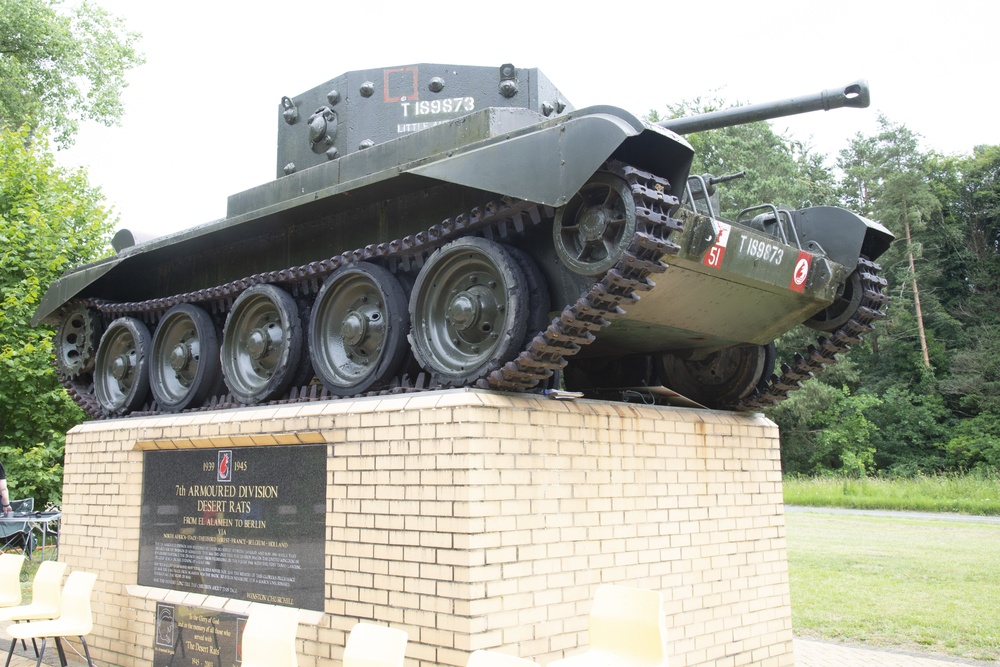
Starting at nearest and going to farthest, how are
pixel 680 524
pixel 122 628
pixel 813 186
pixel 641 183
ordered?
pixel 641 183 → pixel 680 524 → pixel 122 628 → pixel 813 186

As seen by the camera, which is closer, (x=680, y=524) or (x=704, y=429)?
(x=680, y=524)

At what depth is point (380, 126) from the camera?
23.9ft

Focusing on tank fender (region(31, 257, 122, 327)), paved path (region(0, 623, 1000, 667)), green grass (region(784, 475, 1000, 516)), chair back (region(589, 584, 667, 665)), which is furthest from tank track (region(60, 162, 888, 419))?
green grass (region(784, 475, 1000, 516))

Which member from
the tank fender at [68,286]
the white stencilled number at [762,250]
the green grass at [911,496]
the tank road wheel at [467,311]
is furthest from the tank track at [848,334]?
the green grass at [911,496]

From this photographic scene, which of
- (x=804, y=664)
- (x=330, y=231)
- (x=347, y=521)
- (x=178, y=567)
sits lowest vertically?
(x=804, y=664)

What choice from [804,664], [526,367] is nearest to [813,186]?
[804,664]

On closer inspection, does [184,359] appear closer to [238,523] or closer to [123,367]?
[123,367]

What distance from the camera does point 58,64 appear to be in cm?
2289

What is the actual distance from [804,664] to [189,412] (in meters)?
5.19

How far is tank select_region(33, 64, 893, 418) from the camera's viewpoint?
491cm

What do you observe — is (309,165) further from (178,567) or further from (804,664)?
(804,664)

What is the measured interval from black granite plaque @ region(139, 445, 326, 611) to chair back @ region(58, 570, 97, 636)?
27.7 inches

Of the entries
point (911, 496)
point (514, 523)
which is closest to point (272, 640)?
point (514, 523)

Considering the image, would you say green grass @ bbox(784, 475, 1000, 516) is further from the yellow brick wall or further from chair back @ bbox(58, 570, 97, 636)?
chair back @ bbox(58, 570, 97, 636)
